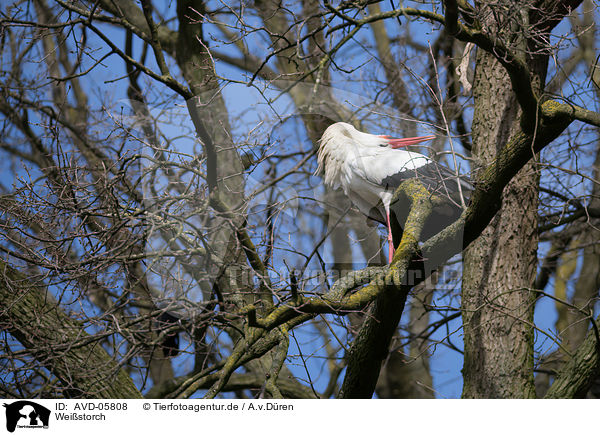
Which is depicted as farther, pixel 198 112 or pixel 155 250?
pixel 198 112

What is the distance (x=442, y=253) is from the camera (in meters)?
4.19

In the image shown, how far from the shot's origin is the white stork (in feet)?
14.7

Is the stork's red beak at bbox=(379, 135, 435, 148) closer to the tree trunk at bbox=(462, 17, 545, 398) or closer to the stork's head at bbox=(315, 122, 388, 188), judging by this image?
the stork's head at bbox=(315, 122, 388, 188)

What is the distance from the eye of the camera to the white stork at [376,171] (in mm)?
4488

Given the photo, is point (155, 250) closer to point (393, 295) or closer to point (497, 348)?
point (393, 295)

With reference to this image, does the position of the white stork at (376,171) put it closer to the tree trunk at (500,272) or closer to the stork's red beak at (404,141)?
the stork's red beak at (404,141)
